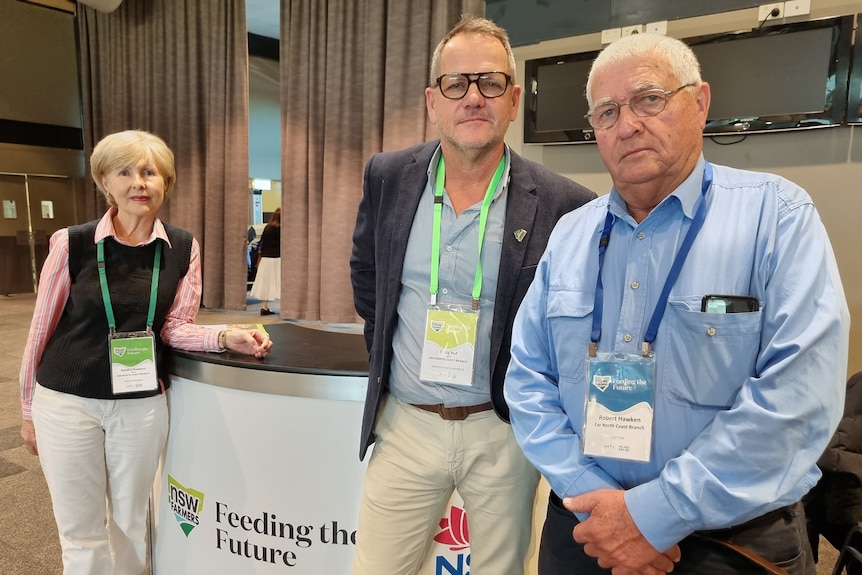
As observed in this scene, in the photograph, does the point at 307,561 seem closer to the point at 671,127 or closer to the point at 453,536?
the point at 453,536

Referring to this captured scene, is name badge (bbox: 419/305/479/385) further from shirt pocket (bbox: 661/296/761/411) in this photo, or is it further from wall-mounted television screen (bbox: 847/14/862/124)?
wall-mounted television screen (bbox: 847/14/862/124)

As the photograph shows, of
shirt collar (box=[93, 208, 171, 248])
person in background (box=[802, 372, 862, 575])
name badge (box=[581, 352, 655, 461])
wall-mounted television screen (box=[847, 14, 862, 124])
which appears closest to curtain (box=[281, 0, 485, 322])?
wall-mounted television screen (box=[847, 14, 862, 124])

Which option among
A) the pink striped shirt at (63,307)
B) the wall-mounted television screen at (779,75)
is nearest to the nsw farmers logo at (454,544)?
the pink striped shirt at (63,307)

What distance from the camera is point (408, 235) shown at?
1425 millimetres

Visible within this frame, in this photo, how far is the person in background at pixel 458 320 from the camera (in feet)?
4.35

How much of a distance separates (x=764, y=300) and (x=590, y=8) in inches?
156

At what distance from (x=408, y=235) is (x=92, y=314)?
905mm

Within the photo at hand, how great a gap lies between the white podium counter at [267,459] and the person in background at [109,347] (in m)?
0.09

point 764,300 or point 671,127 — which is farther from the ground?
point 671,127

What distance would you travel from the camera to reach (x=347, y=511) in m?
A: 1.63

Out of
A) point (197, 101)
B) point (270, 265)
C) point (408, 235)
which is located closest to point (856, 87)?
point (408, 235)

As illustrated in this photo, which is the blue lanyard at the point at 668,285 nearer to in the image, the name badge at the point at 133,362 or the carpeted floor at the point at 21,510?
the name badge at the point at 133,362

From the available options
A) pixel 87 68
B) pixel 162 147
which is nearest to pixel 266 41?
pixel 87 68

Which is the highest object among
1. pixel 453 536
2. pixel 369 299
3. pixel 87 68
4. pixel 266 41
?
pixel 266 41
